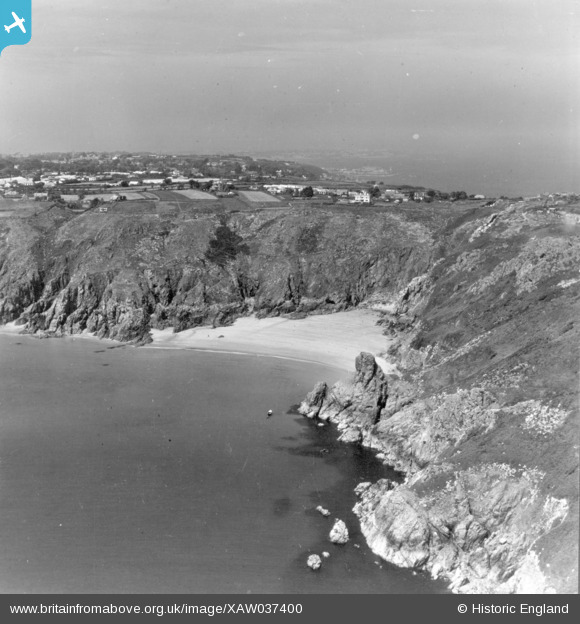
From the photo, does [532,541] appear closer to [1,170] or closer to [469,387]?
[469,387]

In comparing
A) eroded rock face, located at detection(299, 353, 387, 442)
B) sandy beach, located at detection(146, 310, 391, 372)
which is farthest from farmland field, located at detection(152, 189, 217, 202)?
eroded rock face, located at detection(299, 353, 387, 442)

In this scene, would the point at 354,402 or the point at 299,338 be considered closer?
the point at 354,402

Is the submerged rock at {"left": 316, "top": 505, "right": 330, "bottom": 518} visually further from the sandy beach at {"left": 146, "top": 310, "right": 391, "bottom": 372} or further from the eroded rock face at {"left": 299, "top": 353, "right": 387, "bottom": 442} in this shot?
the sandy beach at {"left": 146, "top": 310, "right": 391, "bottom": 372}

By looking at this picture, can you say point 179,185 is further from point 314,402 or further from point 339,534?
point 339,534

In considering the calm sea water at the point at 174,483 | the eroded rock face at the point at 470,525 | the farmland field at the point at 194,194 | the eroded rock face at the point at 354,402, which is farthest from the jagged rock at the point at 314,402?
the farmland field at the point at 194,194

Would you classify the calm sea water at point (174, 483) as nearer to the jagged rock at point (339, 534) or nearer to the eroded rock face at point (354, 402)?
the jagged rock at point (339, 534)

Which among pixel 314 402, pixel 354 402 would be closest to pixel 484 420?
pixel 354 402

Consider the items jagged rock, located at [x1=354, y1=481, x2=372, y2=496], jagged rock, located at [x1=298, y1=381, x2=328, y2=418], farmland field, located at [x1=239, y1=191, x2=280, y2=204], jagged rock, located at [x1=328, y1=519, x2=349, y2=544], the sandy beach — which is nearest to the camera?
jagged rock, located at [x1=328, y1=519, x2=349, y2=544]
